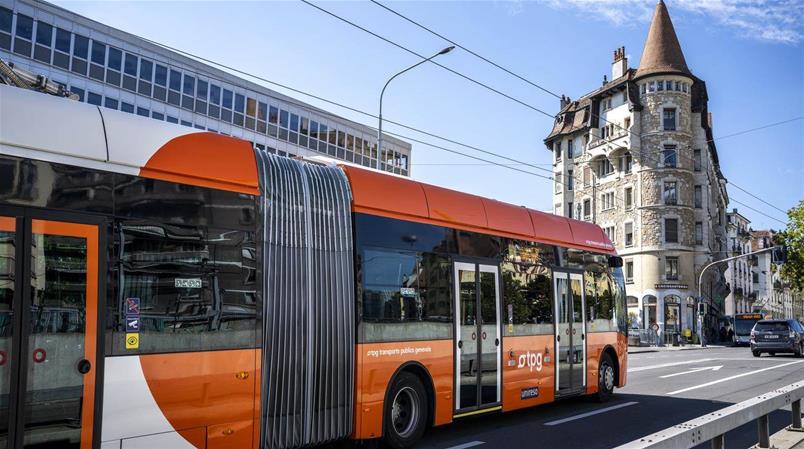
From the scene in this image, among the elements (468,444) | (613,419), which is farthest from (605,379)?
(468,444)

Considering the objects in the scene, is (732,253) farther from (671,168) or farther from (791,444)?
(791,444)

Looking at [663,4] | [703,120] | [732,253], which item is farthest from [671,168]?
[732,253]

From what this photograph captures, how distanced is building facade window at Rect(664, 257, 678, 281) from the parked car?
78.5 ft

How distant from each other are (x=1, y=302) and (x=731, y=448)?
8252mm

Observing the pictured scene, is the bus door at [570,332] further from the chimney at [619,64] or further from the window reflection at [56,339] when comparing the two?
the chimney at [619,64]

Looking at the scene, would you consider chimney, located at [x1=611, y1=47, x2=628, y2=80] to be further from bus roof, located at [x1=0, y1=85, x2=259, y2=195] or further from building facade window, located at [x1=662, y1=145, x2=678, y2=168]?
bus roof, located at [x1=0, y1=85, x2=259, y2=195]

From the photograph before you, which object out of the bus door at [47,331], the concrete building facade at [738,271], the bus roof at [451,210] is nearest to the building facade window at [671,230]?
the concrete building facade at [738,271]

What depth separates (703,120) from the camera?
59844mm

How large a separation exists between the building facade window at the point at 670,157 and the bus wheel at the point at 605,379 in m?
46.2

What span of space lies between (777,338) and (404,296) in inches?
1088

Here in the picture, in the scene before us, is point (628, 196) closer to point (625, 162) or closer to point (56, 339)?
point (625, 162)

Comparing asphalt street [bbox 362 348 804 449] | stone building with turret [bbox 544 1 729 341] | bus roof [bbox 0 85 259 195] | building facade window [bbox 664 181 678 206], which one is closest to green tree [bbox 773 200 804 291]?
stone building with turret [bbox 544 1 729 341]

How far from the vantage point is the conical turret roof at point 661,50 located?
57.4 m

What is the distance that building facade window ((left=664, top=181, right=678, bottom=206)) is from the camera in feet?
183
